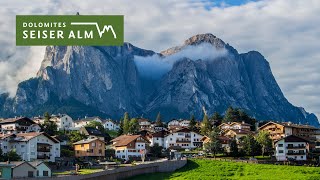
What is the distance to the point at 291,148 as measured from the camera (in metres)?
96.1

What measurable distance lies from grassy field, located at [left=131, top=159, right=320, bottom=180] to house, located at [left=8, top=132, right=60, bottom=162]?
75.8 ft

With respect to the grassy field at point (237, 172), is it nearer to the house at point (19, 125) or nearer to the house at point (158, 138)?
the house at point (158, 138)

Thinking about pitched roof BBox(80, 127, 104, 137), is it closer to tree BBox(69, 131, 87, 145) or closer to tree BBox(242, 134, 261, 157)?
tree BBox(69, 131, 87, 145)

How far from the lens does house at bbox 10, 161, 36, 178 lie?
204 feet

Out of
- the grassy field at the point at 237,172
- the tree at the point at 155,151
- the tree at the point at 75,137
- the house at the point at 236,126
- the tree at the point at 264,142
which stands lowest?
the grassy field at the point at 237,172

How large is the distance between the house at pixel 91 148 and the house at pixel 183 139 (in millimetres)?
23991

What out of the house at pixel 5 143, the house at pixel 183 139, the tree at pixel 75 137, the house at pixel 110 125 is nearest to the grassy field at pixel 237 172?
the house at pixel 5 143

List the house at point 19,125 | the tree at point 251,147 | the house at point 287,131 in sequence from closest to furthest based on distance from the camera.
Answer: the tree at point 251,147 < the house at point 287,131 < the house at point 19,125

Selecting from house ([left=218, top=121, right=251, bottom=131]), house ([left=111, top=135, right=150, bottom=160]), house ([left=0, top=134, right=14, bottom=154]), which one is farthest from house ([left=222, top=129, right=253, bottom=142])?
house ([left=0, top=134, right=14, bottom=154])

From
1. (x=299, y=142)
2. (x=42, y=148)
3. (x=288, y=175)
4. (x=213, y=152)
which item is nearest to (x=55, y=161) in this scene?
(x=42, y=148)

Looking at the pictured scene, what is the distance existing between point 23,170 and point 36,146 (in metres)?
23.7

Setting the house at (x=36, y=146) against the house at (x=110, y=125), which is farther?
the house at (x=110, y=125)

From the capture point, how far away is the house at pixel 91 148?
94.0m

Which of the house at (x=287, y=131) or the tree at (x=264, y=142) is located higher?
the house at (x=287, y=131)
